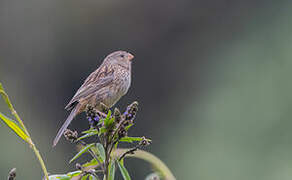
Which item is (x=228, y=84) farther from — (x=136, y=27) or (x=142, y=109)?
(x=136, y=27)

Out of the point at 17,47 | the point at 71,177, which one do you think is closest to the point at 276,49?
the point at 17,47

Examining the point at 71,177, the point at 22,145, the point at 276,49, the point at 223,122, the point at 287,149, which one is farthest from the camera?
the point at 22,145

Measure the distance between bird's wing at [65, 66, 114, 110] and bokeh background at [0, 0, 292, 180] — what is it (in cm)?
572

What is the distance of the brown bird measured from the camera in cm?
346

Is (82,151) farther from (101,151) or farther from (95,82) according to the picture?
(95,82)

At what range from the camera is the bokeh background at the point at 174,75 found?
41.4 feet

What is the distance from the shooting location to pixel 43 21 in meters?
23.2

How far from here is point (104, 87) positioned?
372 centimetres

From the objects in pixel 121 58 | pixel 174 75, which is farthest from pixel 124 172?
pixel 174 75

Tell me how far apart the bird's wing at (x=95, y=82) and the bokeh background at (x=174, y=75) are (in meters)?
5.72

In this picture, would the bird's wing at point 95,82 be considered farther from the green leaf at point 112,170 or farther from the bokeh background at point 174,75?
the bokeh background at point 174,75

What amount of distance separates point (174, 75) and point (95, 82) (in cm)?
1801

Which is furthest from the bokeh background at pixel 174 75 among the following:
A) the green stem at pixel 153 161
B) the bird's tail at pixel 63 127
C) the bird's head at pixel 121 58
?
the green stem at pixel 153 161

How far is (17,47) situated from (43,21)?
5.50ft
